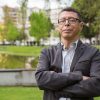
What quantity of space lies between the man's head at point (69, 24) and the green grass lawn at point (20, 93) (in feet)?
20.1

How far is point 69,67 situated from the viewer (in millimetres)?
3053

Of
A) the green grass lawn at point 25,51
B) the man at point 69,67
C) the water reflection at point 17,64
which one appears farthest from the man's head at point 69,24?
the green grass lawn at point 25,51

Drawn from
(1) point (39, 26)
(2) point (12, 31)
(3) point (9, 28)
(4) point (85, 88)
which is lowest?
(2) point (12, 31)

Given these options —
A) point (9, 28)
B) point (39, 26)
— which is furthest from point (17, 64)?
point (9, 28)

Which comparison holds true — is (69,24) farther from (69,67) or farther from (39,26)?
(39,26)

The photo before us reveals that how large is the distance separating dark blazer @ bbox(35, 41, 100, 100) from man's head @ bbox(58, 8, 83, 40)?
0.11 meters

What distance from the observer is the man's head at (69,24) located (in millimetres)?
3107

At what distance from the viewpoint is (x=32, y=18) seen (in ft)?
235

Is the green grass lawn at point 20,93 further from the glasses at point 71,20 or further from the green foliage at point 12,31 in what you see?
the green foliage at point 12,31

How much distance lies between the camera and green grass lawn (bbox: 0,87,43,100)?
929 centimetres

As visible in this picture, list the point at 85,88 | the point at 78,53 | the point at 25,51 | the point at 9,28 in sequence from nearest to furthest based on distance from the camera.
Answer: the point at 85,88
the point at 78,53
the point at 25,51
the point at 9,28

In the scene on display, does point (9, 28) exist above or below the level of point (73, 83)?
below

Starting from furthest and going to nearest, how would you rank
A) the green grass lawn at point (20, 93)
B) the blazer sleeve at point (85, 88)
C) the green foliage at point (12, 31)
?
the green foliage at point (12, 31) < the green grass lawn at point (20, 93) < the blazer sleeve at point (85, 88)

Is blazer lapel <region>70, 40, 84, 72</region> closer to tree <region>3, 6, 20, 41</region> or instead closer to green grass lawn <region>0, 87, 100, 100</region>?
green grass lawn <region>0, 87, 100, 100</region>
